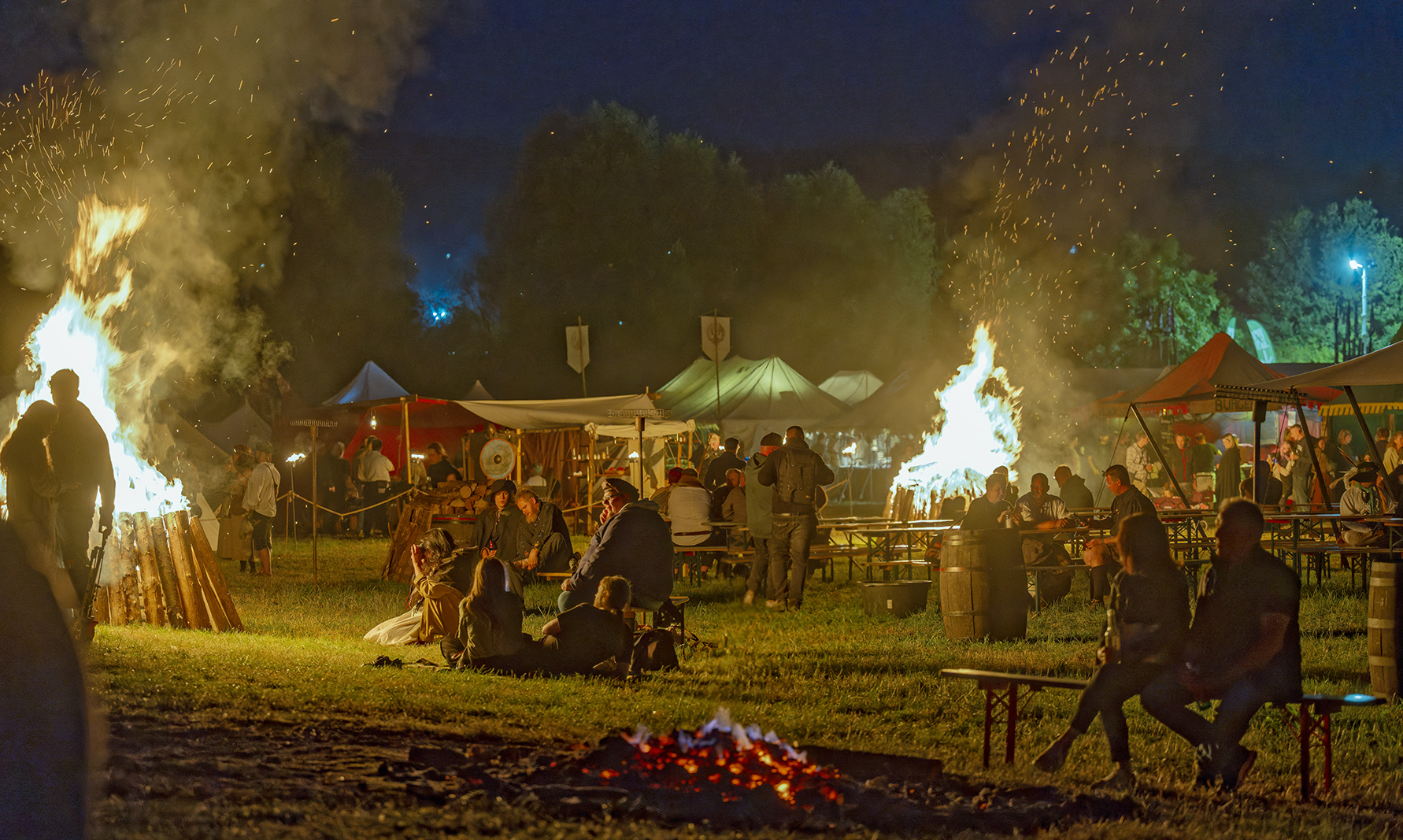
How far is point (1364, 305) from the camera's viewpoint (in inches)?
2608

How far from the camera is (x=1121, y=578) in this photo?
18.7 ft

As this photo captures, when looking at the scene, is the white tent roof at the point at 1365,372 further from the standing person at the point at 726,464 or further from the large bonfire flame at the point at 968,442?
the standing person at the point at 726,464

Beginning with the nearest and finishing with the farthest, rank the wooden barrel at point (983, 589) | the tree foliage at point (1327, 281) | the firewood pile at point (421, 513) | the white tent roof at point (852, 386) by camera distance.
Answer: the wooden barrel at point (983, 589) → the firewood pile at point (421, 513) → the white tent roof at point (852, 386) → the tree foliage at point (1327, 281)

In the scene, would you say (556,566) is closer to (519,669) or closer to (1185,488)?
(519,669)

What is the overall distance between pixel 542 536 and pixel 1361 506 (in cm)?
871

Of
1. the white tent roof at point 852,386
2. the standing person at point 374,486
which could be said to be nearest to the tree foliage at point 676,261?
the white tent roof at point 852,386

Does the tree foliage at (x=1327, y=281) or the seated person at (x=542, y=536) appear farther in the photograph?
the tree foliage at (x=1327, y=281)

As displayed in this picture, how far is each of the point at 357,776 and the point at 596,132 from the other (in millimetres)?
40343

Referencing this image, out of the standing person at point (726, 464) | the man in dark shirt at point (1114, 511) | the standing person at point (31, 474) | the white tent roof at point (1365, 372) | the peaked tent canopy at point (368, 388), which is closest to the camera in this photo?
the standing person at point (31, 474)

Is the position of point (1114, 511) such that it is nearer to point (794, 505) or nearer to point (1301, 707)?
point (794, 505)

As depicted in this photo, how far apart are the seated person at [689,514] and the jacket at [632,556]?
511cm

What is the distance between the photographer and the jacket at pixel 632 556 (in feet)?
30.0

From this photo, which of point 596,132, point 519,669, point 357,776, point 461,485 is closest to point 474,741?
point 357,776

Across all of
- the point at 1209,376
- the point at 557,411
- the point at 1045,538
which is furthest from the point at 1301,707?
the point at 557,411
